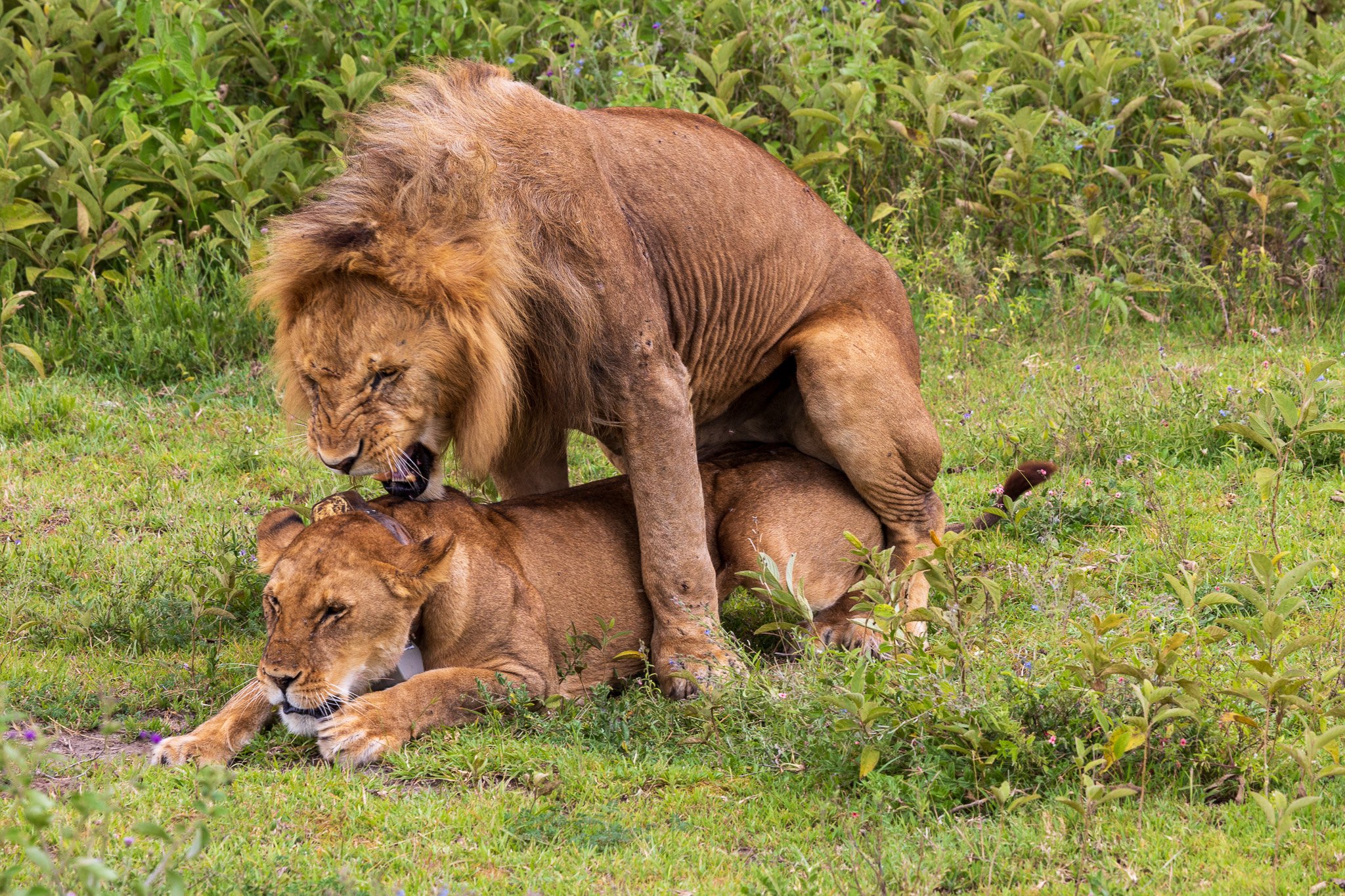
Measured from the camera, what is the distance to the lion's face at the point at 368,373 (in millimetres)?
4168

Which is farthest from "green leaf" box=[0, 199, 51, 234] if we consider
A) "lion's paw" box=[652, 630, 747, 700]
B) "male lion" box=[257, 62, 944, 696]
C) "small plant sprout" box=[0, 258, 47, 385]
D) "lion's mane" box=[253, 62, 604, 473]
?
"lion's paw" box=[652, 630, 747, 700]

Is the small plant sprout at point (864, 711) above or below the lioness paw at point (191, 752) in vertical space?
above

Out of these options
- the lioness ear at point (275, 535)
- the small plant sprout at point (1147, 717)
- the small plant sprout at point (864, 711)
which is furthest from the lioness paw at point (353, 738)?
the small plant sprout at point (1147, 717)

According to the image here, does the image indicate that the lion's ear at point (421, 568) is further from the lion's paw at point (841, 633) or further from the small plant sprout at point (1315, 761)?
the small plant sprout at point (1315, 761)

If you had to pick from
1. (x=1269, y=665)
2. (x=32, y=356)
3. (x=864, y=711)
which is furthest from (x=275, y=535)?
(x=32, y=356)

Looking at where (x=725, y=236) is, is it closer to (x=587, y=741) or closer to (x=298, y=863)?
(x=587, y=741)

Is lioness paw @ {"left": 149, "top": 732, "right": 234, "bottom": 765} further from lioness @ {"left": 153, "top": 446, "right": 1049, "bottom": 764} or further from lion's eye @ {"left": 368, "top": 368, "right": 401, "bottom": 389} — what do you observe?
lion's eye @ {"left": 368, "top": 368, "right": 401, "bottom": 389}

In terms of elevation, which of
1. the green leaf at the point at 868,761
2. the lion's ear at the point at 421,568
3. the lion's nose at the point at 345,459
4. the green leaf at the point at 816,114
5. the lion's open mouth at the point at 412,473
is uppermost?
the green leaf at the point at 816,114

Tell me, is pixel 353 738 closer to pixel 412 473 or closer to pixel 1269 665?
pixel 412 473

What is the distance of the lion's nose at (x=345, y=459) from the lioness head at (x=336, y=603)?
26cm

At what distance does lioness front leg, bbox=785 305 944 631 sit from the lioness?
0.13m

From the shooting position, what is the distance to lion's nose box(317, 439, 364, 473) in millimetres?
4172

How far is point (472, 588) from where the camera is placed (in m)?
4.59

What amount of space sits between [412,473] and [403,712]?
74 cm
